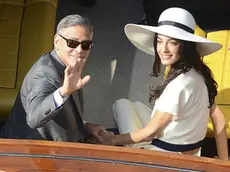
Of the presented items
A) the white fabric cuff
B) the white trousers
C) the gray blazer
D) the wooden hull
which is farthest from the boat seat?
the wooden hull

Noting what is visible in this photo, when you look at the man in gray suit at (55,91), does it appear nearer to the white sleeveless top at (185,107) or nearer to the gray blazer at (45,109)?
the gray blazer at (45,109)

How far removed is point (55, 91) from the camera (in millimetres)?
2461

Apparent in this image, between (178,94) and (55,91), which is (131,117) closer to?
(178,94)

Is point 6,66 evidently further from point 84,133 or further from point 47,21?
point 84,133

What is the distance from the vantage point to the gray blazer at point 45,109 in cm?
249

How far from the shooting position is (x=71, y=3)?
4980 millimetres

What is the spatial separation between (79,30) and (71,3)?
2384 mm

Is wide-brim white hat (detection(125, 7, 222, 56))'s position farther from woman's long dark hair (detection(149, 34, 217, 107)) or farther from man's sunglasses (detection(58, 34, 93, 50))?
man's sunglasses (detection(58, 34, 93, 50))

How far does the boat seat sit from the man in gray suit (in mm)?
909

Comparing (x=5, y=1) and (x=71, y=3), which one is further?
(x=71, y=3)

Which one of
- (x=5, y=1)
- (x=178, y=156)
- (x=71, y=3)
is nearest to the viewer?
(x=178, y=156)

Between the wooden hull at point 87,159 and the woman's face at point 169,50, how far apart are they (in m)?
0.78

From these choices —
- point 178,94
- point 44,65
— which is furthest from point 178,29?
point 44,65

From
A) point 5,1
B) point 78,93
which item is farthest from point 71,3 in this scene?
point 78,93
